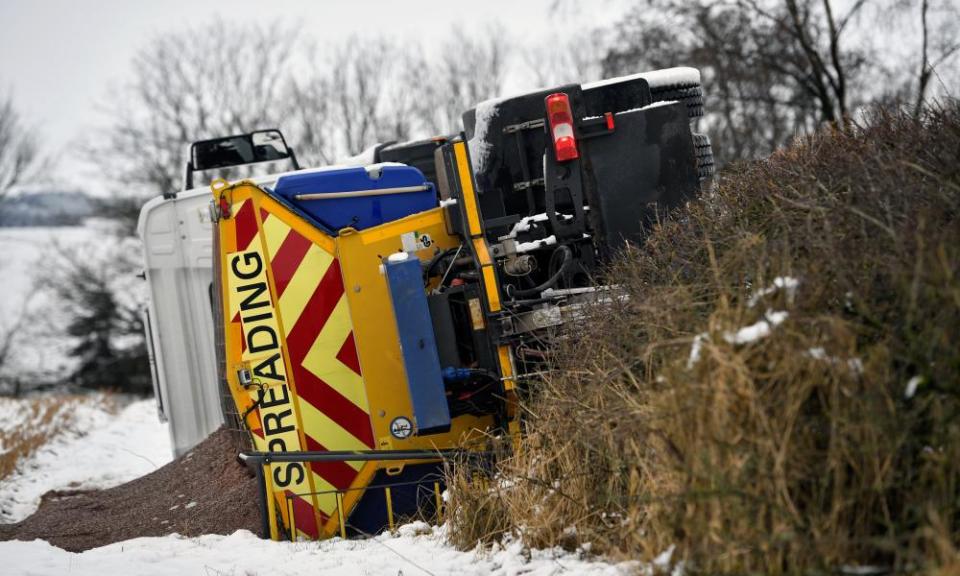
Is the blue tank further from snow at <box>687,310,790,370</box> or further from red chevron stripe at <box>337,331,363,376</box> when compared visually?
snow at <box>687,310,790,370</box>

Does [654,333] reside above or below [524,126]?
below

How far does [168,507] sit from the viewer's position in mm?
6699

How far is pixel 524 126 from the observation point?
254 inches

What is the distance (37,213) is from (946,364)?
54.1m

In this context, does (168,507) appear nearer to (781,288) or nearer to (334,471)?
(334,471)

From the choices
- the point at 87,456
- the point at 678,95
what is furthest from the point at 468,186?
the point at 87,456

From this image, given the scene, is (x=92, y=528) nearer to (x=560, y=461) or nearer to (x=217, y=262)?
(x=217, y=262)

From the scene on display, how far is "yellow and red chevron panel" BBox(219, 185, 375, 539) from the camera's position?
5.54 metres

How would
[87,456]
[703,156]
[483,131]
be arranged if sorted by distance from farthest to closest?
[87,456] < [703,156] < [483,131]

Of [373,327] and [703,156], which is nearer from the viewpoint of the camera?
[373,327]

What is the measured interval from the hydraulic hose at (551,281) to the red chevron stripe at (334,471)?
1.24m

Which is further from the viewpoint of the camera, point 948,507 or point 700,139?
point 700,139

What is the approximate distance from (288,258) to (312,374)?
61 cm

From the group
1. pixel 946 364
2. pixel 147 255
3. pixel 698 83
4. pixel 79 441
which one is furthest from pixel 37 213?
pixel 946 364
